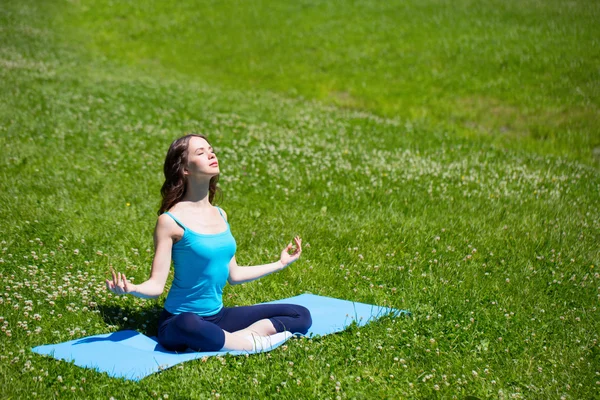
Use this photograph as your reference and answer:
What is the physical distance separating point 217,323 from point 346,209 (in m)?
4.61

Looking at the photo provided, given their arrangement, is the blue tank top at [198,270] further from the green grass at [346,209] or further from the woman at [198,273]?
the green grass at [346,209]

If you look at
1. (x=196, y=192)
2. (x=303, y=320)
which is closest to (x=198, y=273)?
(x=196, y=192)

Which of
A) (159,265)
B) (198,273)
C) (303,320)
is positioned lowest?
(303,320)

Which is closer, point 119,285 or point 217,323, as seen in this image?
point 119,285

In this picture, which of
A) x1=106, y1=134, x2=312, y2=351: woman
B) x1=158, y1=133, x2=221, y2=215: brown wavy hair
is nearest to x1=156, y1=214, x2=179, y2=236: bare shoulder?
x1=106, y1=134, x2=312, y2=351: woman

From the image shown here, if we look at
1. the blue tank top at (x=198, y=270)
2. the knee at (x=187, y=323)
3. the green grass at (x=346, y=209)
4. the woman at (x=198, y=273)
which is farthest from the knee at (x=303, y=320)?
the knee at (x=187, y=323)

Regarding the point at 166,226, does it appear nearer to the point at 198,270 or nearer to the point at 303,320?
the point at 198,270

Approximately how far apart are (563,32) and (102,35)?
2009cm

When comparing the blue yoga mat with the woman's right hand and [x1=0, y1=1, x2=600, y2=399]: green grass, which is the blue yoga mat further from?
the woman's right hand

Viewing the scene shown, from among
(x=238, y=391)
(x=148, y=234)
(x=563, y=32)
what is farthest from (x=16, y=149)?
(x=563, y=32)

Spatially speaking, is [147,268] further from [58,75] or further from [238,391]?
[58,75]

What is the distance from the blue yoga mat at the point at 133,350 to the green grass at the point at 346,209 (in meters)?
0.15

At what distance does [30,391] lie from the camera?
485 cm

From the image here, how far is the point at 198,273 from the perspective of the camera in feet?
18.9
